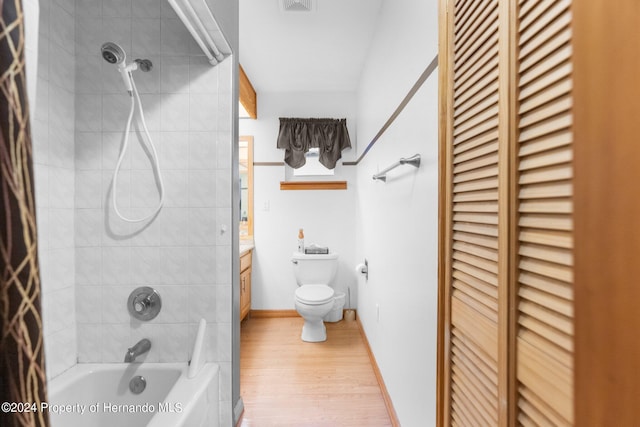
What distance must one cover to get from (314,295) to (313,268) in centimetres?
43

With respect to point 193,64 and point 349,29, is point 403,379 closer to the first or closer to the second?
point 193,64

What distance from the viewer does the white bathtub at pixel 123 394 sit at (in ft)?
4.22

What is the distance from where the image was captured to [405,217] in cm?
143

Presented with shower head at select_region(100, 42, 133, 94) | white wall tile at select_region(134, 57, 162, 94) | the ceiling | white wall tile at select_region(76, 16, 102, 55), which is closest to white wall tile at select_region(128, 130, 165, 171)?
white wall tile at select_region(134, 57, 162, 94)

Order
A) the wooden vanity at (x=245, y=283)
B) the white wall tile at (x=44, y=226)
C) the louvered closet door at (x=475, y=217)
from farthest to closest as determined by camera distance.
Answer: the wooden vanity at (x=245, y=283)
the white wall tile at (x=44, y=226)
the louvered closet door at (x=475, y=217)

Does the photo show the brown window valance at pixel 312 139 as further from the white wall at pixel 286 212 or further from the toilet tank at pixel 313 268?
the toilet tank at pixel 313 268

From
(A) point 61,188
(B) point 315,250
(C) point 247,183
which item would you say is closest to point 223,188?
(A) point 61,188

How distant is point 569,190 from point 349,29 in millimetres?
2242

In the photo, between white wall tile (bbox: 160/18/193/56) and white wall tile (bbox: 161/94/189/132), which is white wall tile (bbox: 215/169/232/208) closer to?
white wall tile (bbox: 161/94/189/132)

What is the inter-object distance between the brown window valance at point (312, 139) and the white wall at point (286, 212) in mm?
105

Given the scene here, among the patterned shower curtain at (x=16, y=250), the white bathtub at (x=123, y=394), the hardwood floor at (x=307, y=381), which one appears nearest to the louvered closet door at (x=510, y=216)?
the patterned shower curtain at (x=16, y=250)

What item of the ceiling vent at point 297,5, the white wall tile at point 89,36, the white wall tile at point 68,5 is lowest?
the white wall tile at point 89,36

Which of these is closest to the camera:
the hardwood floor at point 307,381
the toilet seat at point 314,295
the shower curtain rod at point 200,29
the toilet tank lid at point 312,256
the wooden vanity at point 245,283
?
the shower curtain rod at point 200,29

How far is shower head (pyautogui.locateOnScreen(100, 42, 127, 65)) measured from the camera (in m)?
1.22
